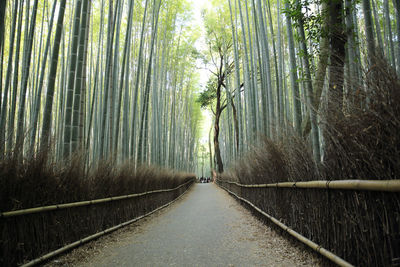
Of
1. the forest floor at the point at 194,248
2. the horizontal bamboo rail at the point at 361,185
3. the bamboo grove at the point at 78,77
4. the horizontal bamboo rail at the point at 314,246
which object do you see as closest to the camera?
the horizontal bamboo rail at the point at 361,185

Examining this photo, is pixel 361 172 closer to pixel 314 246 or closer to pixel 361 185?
pixel 361 185

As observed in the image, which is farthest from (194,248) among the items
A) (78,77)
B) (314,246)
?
(78,77)

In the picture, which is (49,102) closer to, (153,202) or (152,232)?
(152,232)

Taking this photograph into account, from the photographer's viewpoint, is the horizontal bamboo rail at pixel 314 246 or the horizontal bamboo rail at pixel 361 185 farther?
the horizontal bamboo rail at pixel 314 246

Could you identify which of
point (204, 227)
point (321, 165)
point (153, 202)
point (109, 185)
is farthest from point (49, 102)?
point (153, 202)

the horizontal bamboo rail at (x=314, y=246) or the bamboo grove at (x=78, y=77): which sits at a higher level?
the bamboo grove at (x=78, y=77)

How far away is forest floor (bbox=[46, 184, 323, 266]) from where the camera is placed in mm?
2334

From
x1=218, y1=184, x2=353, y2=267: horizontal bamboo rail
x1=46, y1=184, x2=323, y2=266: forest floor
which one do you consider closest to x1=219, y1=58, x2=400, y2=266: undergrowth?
x1=218, y1=184, x2=353, y2=267: horizontal bamboo rail

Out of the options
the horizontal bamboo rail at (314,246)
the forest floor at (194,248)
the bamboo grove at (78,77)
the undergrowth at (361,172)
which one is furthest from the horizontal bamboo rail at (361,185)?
the bamboo grove at (78,77)

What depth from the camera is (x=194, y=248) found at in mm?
2824

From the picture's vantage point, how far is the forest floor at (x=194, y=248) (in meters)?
2.33

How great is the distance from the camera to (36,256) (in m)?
2.06

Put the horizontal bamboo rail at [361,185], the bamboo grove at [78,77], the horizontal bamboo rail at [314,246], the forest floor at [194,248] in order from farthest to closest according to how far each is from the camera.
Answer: the bamboo grove at [78,77] < the forest floor at [194,248] < the horizontal bamboo rail at [314,246] < the horizontal bamboo rail at [361,185]

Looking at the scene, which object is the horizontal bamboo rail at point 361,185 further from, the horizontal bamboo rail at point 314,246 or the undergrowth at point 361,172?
the horizontal bamboo rail at point 314,246
